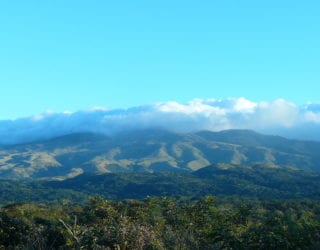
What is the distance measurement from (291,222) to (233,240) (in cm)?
513

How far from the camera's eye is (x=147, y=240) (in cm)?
2975

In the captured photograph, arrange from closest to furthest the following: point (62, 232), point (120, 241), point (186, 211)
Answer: point (120, 241), point (62, 232), point (186, 211)

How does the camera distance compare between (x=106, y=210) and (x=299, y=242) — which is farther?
(x=106, y=210)

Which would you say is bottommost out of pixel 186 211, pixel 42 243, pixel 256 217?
pixel 256 217

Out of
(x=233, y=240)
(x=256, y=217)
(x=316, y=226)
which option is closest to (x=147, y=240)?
(x=233, y=240)

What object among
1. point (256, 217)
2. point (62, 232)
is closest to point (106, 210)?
point (62, 232)

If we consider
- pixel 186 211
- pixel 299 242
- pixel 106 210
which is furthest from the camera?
pixel 186 211

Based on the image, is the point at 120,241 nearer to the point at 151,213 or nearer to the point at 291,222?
the point at 291,222

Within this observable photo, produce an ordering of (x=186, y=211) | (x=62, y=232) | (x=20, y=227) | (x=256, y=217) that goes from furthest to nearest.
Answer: (x=256, y=217)
(x=186, y=211)
(x=20, y=227)
(x=62, y=232)

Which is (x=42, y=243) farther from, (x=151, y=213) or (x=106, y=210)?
(x=151, y=213)

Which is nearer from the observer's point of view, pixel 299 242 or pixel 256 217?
pixel 299 242

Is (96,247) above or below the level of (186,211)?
above

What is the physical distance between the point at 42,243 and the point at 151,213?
129ft

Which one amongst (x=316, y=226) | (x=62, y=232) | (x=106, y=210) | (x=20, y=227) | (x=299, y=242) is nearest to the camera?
(x=299, y=242)
